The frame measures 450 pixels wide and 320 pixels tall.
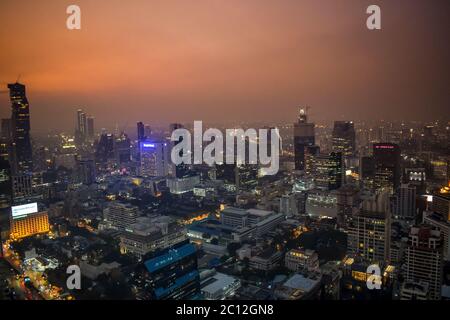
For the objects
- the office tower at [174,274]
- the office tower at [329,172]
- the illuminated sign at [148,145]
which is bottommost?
the office tower at [174,274]

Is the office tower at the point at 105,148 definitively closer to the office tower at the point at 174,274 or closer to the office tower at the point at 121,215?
the office tower at the point at 121,215

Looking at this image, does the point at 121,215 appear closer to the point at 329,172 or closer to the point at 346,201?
the point at 346,201

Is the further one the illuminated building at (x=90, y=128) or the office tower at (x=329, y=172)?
the illuminated building at (x=90, y=128)

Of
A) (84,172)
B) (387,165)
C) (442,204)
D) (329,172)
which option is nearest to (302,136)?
(329,172)

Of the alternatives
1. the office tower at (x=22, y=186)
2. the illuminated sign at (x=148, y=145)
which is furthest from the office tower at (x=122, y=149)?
the office tower at (x=22, y=186)

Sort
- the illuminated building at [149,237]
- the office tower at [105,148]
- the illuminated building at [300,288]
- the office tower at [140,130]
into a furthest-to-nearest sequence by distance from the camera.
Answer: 1. the office tower at [140,130]
2. the office tower at [105,148]
3. the illuminated building at [149,237]
4. the illuminated building at [300,288]
